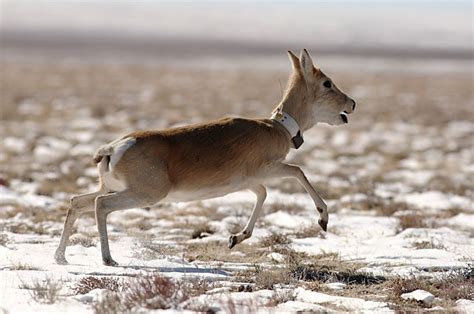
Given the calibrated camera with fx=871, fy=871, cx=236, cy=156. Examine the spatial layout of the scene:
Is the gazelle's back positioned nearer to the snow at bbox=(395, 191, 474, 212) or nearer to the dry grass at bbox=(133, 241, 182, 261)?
the dry grass at bbox=(133, 241, 182, 261)

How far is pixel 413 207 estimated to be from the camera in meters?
13.8

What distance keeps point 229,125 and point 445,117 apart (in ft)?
70.4

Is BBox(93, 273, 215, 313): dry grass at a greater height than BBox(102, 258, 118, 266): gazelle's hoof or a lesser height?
lesser

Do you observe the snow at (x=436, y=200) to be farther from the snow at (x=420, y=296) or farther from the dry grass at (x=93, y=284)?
the dry grass at (x=93, y=284)

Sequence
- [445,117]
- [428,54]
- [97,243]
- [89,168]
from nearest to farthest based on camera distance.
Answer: [97,243] → [89,168] → [445,117] → [428,54]

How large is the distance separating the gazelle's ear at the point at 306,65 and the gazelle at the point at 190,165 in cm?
2

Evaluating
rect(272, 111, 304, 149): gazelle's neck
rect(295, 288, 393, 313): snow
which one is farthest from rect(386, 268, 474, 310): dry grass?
rect(272, 111, 304, 149): gazelle's neck

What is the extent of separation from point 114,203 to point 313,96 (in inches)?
121

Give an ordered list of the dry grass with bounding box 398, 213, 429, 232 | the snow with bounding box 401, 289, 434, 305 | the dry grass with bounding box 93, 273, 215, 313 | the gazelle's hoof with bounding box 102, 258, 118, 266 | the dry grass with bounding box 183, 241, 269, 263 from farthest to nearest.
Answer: the dry grass with bounding box 398, 213, 429, 232, the dry grass with bounding box 183, 241, 269, 263, the gazelle's hoof with bounding box 102, 258, 118, 266, the snow with bounding box 401, 289, 434, 305, the dry grass with bounding box 93, 273, 215, 313

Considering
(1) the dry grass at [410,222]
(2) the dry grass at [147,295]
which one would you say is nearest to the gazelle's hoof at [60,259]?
(2) the dry grass at [147,295]

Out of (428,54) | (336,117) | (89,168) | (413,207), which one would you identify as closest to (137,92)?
(89,168)

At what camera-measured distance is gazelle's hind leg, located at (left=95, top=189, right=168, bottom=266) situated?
8.71 m

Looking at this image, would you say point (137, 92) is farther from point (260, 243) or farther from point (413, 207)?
point (260, 243)

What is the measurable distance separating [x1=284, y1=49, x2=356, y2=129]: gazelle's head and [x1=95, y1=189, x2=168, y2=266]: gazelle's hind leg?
2476 millimetres
